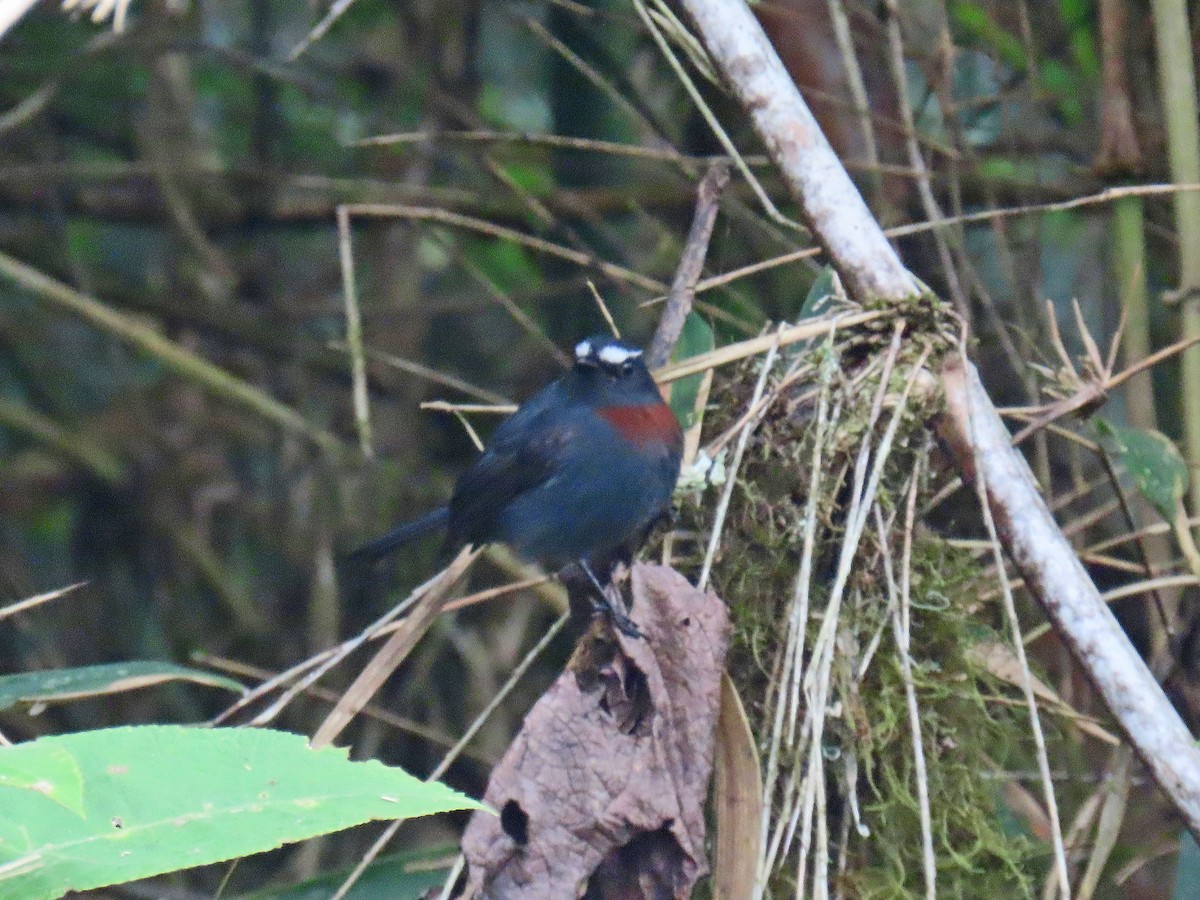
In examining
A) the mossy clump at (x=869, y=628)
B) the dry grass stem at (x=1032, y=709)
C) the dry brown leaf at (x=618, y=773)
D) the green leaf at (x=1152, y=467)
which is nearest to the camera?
the dry grass stem at (x=1032, y=709)

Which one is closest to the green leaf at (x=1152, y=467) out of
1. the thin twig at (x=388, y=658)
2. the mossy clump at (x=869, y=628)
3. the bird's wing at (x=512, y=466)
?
the mossy clump at (x=869, y=628)

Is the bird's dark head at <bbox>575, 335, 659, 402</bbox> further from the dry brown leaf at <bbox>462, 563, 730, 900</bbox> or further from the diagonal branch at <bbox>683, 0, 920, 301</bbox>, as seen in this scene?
the dry brown leaf at <bbox>462, 563, 730, 900</bbox>

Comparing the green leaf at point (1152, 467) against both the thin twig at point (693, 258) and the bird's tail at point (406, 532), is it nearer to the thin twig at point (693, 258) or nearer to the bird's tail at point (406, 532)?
the thin twig at point (693, 258)

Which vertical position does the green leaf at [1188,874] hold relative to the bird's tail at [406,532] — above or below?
below

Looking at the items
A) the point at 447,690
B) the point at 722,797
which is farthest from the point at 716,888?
the point at 447,690

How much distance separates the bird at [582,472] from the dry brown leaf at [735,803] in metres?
0.88

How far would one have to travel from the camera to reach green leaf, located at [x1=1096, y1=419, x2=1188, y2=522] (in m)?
2.67

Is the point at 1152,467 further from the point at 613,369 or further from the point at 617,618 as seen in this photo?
the point at 613,369

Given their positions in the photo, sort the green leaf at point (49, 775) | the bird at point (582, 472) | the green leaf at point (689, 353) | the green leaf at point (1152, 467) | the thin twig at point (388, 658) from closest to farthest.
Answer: the green leaf at point (49, 775)
the thin twig at point (388, 658)
the green leaf at point (1152, 467)
the green leaf at point (689, 353)
the bird at point (582, 472)

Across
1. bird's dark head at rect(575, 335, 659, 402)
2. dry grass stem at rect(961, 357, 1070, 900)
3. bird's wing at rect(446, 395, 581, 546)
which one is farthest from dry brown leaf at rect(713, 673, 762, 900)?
bird's wing at rect(446, 395, 581, 546)

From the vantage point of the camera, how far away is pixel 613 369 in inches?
139

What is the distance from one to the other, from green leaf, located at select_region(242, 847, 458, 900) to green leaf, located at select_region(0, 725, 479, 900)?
162 cm

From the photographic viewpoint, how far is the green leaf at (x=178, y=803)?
3.27 ft

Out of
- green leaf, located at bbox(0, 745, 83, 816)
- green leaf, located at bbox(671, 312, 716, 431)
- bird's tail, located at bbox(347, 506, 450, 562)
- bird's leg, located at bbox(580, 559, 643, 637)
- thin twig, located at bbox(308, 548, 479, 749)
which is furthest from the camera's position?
bird's tail, located at bbox(347, 506, 450, 562)
